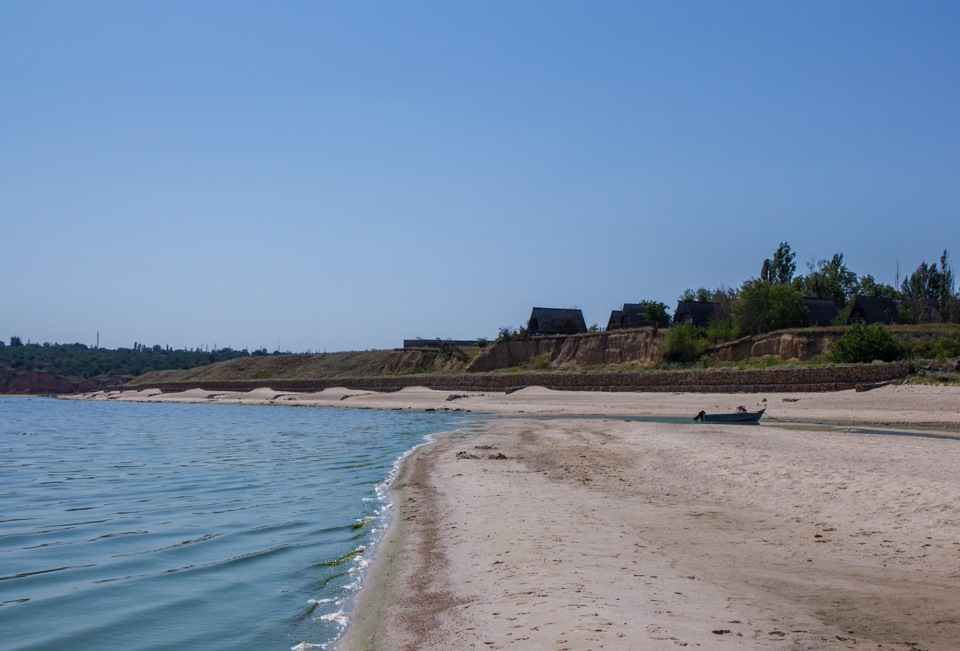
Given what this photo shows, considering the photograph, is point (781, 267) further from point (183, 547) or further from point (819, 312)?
point (183, 547)

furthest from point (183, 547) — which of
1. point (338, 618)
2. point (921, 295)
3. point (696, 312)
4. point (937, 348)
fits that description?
point (921, 295)

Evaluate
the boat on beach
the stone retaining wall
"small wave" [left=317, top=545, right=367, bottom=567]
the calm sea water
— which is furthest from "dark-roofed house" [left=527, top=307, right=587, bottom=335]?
"small wave" [left=317, top=545, right=367, bottom=567]

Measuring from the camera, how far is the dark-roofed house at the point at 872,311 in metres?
60.1

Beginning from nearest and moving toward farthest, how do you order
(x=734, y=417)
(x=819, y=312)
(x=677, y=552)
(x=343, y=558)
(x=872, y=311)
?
(x=677, y=552) → (x=343, y=558) → (x=734, y=417) → (x=872, y=311) → (x=819, y=312)

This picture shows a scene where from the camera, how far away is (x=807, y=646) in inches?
211

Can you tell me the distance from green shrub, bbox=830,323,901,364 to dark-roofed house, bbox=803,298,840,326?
1604cm

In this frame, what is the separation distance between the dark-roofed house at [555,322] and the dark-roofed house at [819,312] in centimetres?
2604

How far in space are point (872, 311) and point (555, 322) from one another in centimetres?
3324

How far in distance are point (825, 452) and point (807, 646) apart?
1223 cm

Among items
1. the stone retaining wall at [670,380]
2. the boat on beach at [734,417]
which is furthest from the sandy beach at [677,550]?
the stone retaining wall at [670,380]

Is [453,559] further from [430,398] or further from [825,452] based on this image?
[430,398]

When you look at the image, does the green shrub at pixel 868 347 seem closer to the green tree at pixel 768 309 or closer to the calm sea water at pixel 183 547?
the green tree at pixel 768 309

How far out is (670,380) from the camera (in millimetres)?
49500

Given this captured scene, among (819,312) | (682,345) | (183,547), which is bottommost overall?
(183,547)
